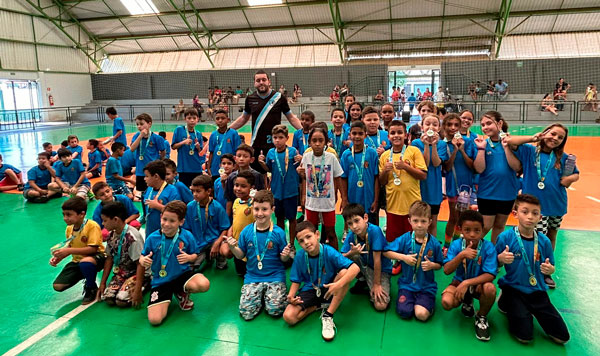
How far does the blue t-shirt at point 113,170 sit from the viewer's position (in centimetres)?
778

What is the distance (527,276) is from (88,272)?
4300 millimetres

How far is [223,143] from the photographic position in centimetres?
649

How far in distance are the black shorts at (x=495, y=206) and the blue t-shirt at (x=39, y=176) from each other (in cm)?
875

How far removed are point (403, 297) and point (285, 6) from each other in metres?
25.5

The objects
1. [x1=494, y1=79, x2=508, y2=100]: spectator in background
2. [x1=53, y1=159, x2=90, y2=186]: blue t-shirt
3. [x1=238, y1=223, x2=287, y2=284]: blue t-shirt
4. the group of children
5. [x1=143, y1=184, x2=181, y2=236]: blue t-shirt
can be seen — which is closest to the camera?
the group of children

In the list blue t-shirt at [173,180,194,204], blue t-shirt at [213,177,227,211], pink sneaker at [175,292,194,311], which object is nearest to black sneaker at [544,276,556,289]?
pink sneaker at [175,292,194,311]

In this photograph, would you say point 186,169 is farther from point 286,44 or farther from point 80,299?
point 286,44

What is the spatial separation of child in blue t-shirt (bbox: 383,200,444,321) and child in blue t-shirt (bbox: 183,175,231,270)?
1980mm

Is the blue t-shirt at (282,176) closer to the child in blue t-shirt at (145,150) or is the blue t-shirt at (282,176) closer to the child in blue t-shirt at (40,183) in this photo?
the child in blue t-shirt at (145,150)

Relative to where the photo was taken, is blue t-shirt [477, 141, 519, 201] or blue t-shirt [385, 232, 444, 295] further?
blue t-shirt [477, 141, 519, 201]

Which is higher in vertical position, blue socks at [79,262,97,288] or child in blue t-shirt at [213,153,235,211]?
child in blue t-shirt at [213,153,235,211]

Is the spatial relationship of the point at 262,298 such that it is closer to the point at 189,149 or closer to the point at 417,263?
the point at 417,263

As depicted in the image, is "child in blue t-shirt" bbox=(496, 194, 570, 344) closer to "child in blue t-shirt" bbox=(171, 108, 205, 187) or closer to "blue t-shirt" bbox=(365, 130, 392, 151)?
"blue t-shirt" bbox=(365, 130, 392, 151)

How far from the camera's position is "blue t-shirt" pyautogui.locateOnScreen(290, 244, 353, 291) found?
391 centimetres
